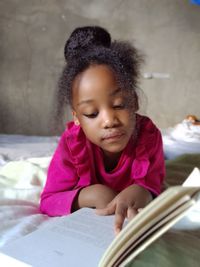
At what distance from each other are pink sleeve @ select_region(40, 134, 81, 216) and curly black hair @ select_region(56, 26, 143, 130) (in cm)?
12

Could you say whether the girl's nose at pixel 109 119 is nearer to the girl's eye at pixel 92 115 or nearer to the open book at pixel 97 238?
the girl's eye at pixel 92 115

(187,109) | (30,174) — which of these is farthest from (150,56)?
(30,174)

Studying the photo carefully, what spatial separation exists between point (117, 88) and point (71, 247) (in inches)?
15.0

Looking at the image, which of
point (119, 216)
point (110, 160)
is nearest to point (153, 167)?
point (110, 160)

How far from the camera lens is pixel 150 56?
2.50m

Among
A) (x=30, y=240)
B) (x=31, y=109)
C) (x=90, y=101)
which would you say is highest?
(x=90, y=101)

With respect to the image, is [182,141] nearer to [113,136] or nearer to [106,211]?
[113,136]

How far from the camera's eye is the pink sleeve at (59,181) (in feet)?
2.82

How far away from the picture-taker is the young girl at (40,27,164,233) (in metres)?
0.77

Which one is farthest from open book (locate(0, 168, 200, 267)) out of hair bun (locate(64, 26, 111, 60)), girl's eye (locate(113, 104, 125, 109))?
hair bun (locate(64, 26, 111, 60))

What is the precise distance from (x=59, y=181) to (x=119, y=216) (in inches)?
12.5

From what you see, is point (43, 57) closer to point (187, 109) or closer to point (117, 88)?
point (187, 109)

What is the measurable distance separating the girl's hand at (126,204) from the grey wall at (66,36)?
5.38 ft

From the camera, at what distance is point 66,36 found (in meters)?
2.71
